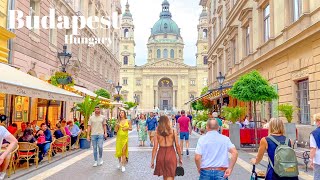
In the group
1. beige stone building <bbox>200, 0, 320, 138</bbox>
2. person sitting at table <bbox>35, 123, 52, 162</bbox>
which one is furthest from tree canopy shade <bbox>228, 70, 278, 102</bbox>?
person sitting at table <bbox>35, 123, 52, 162</bbox>

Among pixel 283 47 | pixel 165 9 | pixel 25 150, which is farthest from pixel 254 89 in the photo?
pixel 165 9

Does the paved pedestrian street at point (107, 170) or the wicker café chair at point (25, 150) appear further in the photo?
the wicker café chair at point (25, 150)

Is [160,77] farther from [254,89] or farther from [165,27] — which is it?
[254,89]

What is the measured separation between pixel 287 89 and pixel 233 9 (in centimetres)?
1183

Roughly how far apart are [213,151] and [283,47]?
12408mm

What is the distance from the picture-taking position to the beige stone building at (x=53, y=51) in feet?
51.3

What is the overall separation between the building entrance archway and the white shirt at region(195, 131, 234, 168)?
9647 centimetres

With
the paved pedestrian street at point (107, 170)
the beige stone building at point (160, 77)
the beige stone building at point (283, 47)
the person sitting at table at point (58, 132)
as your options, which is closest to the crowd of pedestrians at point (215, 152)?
the paved pedestrian street at point (107, 170)

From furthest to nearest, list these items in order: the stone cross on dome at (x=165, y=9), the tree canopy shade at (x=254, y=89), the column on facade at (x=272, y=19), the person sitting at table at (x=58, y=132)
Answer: the stone cross on dome at (x=165, y=9)
the column on facade at (x=272, y=19)
the tree canopy shade at (x=254, y=89)
the person sitting at table at (x=58, y=132)

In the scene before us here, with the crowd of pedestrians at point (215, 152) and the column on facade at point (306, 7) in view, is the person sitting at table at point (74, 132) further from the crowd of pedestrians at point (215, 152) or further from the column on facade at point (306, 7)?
the column on facade at point (306, 7)

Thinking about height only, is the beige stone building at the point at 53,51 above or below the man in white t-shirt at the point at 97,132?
above

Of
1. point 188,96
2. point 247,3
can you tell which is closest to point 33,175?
point 247,3

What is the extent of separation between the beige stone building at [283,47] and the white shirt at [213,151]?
9.31 m

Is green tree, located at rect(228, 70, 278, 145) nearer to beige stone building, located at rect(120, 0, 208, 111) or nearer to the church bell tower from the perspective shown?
beige stone building, located at rect(120, 0, 208, 111)
